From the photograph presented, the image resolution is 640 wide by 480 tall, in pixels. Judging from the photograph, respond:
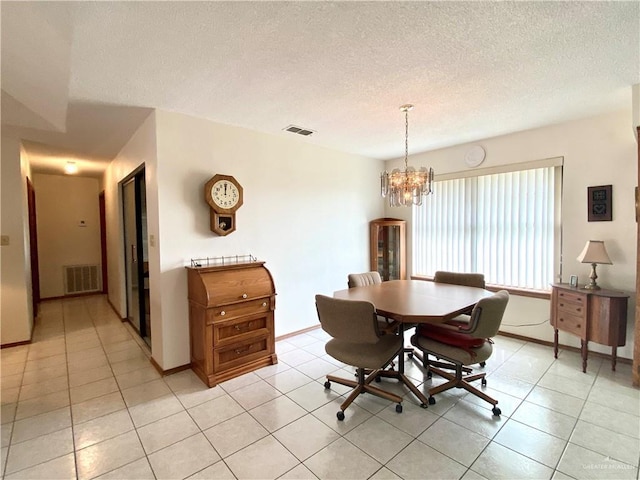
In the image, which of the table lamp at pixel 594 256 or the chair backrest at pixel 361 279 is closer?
the table lamp at pixel 594 256

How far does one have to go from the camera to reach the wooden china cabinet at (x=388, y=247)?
15.8 feet

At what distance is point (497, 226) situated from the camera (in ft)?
12.9

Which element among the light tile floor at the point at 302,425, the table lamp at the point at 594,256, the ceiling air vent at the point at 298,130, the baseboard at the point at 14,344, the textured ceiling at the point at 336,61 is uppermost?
the ceiling air vent at the point at 298,130

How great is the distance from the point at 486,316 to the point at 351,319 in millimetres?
993

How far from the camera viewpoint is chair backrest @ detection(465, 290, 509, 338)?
212cm

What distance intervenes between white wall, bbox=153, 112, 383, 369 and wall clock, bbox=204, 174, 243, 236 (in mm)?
123

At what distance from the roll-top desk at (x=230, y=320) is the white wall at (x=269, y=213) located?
295 millimetres

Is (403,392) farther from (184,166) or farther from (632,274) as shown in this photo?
(184,166)

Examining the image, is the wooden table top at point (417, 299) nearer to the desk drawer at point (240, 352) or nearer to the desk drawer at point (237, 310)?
the desk drawer at point (237, 310)

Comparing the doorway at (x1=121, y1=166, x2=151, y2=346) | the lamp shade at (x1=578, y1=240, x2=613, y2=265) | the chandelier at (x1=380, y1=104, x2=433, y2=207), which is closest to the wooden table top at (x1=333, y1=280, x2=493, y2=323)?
the chandelier at (x1=380, y1=104, x2=433, y2=207)

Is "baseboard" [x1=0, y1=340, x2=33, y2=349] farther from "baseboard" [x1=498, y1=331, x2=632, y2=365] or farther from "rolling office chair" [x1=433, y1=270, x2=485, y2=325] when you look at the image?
"baseboard" [x1=498, y1=331, x2=632, y2=365]

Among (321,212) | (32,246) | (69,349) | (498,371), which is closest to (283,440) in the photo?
(498,371)

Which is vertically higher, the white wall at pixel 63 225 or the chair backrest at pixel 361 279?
the white wall at pixel 63 225

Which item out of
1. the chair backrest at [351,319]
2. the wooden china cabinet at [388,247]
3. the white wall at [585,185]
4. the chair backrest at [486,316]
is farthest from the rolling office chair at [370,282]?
the white wall at [585,185]
